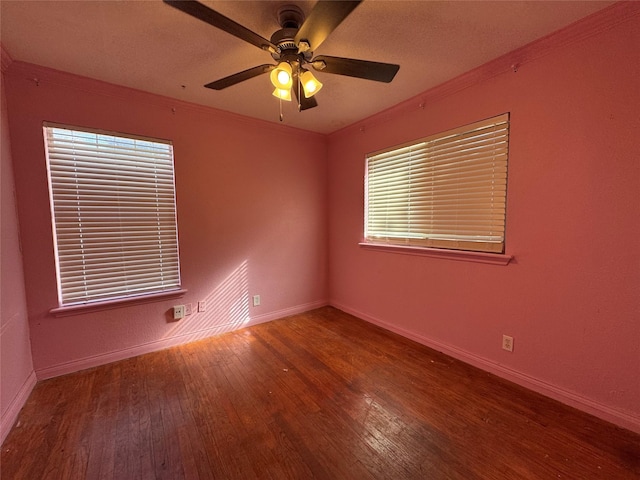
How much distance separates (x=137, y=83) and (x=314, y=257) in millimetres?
2575

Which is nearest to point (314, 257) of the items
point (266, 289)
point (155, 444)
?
point (266, 289)

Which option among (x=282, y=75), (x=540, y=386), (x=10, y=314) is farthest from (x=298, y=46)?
(x=540, y=386)

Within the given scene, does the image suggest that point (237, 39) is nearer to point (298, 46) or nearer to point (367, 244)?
point (298, 46)

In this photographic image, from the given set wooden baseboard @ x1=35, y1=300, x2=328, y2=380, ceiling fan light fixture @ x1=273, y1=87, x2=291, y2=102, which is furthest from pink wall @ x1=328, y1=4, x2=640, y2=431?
wooden baseboard @ x1=35, y1=300, x2=328, y2=380

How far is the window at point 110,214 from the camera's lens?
2133 millimetres

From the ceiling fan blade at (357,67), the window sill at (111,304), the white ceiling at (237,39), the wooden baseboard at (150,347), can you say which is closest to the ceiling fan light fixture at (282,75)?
the ceiling fan blade at (357,67)

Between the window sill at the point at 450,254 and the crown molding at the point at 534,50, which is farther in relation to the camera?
the window sill at the point at 450,254

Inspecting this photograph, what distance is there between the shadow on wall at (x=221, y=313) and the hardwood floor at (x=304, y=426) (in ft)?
1.28

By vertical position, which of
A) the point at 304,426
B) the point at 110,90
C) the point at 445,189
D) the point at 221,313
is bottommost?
the point at 304,426

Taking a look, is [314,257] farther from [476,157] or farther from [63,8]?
[63,8]

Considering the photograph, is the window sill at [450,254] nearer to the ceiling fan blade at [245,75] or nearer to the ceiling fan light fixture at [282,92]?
the ceiling fan light fixture at [282,92]

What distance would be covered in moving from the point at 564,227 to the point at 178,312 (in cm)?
323

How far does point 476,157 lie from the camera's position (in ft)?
7.13

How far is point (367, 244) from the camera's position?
318 centimetres
